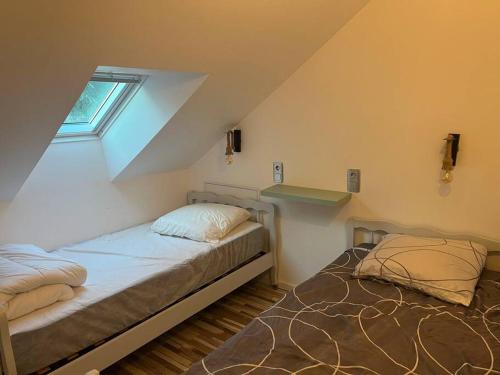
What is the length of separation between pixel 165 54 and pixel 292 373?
1.58 m

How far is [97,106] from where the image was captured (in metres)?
2.98

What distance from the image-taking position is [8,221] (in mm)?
2541

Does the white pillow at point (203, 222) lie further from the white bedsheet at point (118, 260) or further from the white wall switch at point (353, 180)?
the white wall switch at point (353, 180)

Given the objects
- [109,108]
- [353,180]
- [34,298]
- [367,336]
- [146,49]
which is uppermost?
[146,49]

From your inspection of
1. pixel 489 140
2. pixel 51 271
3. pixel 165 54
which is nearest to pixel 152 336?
pixel 51 271

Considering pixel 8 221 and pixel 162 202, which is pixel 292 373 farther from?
Answer: pixel 162 202

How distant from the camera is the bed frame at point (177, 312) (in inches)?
73.1

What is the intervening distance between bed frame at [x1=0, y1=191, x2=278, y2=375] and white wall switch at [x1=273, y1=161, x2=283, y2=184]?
0.66 ft

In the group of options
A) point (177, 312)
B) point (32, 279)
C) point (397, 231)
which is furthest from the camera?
point (397, 231)

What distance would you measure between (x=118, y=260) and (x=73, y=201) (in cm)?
65

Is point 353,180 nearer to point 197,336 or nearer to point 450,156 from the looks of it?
point 450,156

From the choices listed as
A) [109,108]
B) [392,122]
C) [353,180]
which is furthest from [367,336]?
[109,108]

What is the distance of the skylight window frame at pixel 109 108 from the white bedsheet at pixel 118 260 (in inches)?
30.6

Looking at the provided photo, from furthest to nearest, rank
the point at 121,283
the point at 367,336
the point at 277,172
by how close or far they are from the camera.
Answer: the point at 277,172 → the point at 121,283 → the point at 367,336
